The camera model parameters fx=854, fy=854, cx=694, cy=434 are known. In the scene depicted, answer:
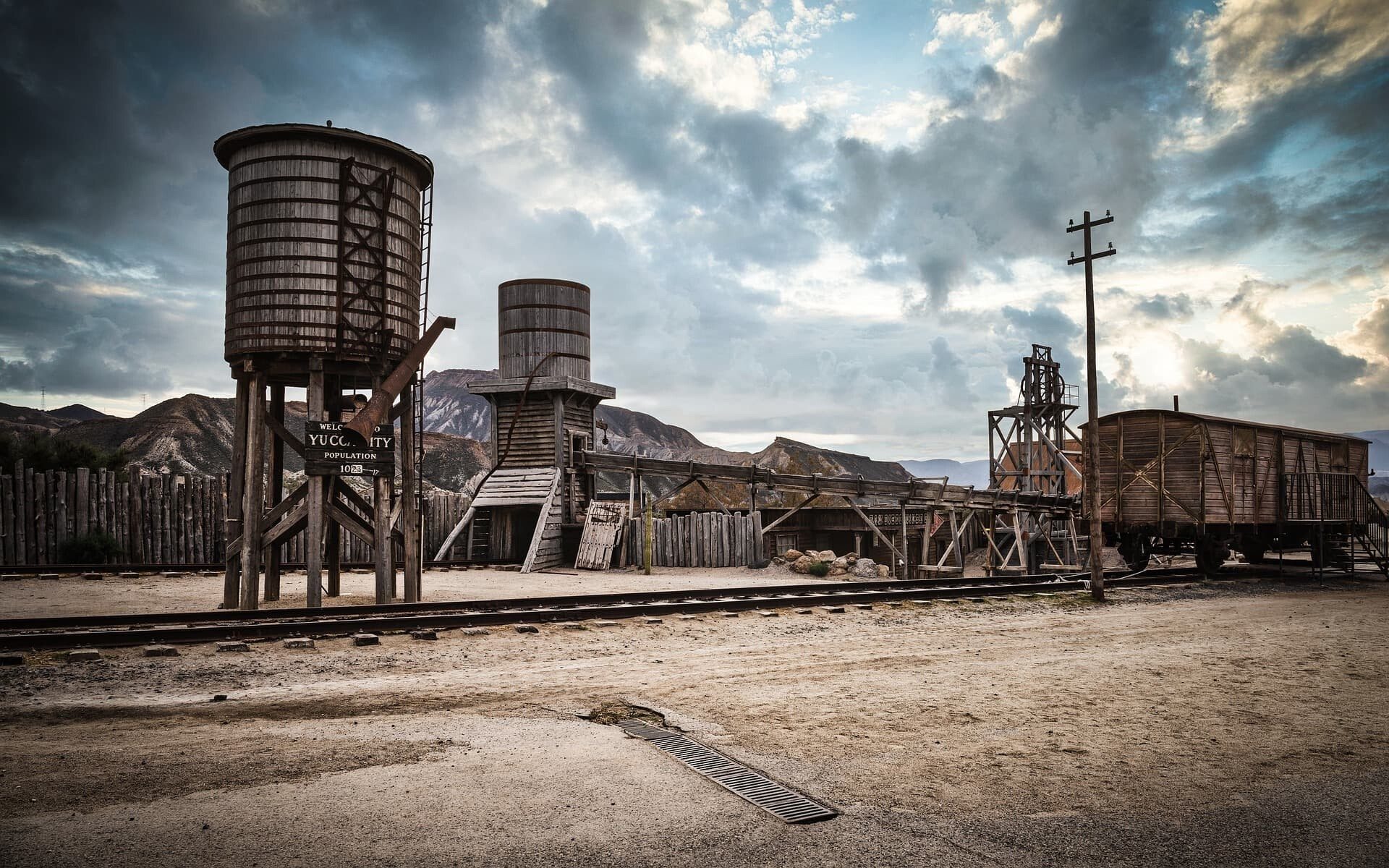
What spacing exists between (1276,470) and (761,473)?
14832 millimetres

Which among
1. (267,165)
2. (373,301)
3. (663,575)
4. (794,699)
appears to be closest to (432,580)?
(663,575)

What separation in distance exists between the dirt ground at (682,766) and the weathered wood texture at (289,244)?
610 cm

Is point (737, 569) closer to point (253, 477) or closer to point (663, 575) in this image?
point (663, 575)

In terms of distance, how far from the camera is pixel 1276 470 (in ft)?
81.0

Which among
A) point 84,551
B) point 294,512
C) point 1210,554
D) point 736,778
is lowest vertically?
point 1210,554

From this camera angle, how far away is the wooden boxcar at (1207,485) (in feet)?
74.4

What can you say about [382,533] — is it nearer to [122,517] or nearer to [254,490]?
[254,490]

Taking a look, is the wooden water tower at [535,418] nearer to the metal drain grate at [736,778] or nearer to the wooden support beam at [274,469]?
the wooden support beam at [274,469]

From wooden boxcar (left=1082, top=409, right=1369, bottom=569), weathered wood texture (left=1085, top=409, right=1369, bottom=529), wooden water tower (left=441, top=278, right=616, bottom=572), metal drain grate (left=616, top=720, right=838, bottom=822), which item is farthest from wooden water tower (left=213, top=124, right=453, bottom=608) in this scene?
weathered wood texture (left=1085, top=409, right=1369, bottom=529)

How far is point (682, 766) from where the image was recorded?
5500 millimetres

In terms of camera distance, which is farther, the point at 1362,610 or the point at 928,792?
the point at 1362,610

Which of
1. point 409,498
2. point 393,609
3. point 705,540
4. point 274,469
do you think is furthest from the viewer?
point 705,540

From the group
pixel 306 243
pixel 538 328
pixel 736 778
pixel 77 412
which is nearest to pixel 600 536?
pixel 538 328

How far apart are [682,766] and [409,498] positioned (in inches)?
410
